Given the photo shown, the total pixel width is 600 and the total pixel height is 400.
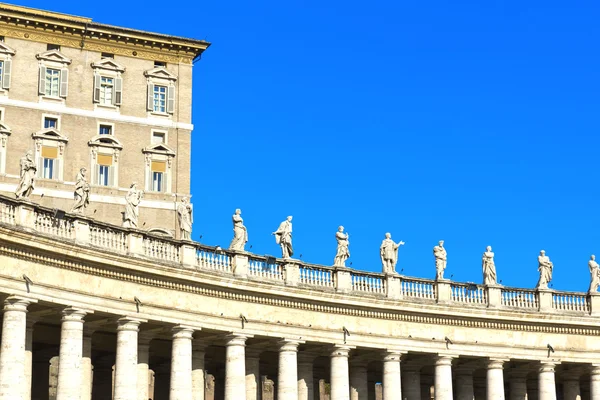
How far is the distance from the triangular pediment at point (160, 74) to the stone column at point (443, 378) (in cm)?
5240

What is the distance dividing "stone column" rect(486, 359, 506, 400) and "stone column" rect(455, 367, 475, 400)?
2.61 metres

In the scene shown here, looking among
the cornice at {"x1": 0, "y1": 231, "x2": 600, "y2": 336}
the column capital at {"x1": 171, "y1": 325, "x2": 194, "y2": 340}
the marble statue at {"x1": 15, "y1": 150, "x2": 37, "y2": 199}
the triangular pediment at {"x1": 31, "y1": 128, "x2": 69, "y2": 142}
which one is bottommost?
the column capital at {"x1": 171, "y1": 325, "x2": 194, "y2": 340}

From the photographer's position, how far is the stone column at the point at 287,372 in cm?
7394

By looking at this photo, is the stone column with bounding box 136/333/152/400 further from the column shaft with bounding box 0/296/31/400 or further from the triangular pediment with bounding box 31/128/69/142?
the triangular pediment with bounding box 31/128/69/142

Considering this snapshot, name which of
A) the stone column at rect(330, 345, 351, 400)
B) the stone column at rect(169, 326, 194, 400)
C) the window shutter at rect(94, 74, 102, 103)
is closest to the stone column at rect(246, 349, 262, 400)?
the stone column at rect(330, 345, 351, 400)

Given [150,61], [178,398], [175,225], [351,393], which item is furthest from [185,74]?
[178,398]

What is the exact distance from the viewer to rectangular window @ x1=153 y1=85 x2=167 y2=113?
124125 millimetres

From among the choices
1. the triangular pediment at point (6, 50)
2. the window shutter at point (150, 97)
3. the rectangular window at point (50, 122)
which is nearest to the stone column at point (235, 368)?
the rectangular window at point (50, 122)

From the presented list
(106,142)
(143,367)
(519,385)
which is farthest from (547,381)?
(106,142)

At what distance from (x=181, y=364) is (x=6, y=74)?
180 feet

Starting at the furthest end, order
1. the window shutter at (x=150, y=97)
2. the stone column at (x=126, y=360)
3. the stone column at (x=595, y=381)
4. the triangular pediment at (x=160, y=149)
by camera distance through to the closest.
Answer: the window shutter at (x=150, y=97) < the triangular pediment at (x=160, y=149) < the stone column at (x=595, y=381) < the stone column at (x=126, y=360)

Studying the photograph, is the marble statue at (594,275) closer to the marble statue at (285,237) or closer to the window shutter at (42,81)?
the marble statue at (285,237)

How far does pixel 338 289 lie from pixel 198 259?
921 cm

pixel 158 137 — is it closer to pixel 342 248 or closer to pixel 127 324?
pixel 342 248
